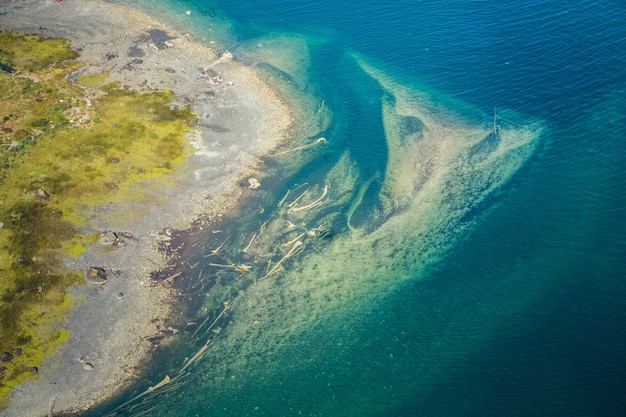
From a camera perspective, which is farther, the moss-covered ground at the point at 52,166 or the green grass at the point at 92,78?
the green grass at the point at 92,78

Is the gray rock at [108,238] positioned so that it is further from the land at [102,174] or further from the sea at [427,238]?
the sea at [427,238]

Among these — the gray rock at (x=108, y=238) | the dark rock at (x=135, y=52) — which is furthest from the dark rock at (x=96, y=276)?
the dark rock at (x=135, y=52)

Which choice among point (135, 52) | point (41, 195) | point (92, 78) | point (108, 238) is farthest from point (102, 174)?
point (135, 52)

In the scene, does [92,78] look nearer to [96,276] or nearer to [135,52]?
[135,52]

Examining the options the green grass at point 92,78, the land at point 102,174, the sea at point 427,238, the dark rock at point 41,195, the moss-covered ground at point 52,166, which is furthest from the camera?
the green grass at point 92,78

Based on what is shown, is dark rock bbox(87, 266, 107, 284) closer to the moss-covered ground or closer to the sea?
the moss-covered ground

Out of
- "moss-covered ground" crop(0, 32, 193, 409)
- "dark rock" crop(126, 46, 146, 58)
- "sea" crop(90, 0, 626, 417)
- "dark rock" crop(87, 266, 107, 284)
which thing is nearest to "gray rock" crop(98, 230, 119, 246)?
"moss-covered ground" crop(0, 32, 193, 409)

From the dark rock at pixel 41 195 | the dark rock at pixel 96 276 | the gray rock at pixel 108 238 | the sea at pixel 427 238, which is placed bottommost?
the dark rock at pixel 96 276

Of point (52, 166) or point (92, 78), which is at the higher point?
point (92, 78)
